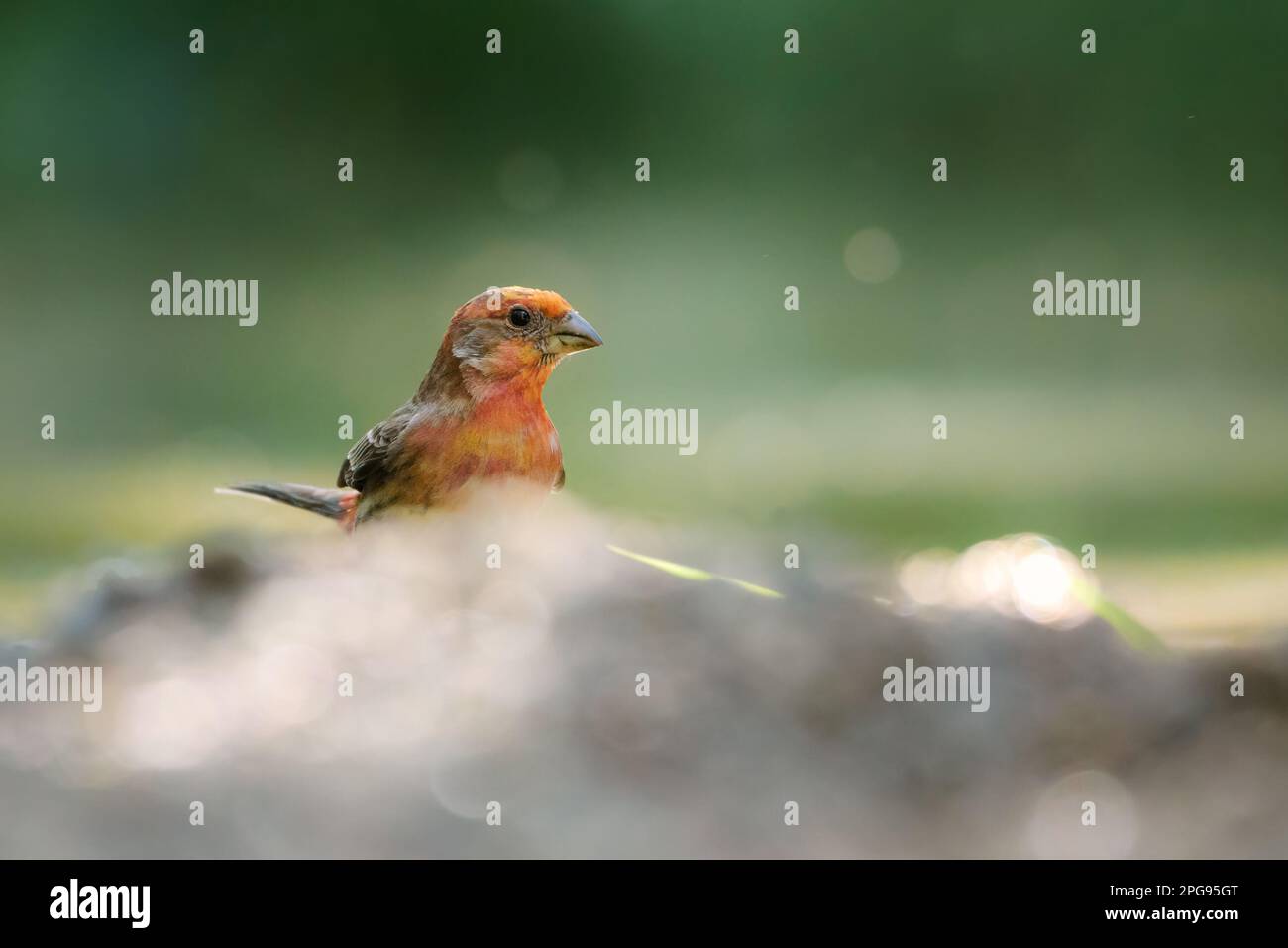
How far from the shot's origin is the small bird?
245 cm

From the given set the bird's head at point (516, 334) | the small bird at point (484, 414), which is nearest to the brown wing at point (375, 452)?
the small bird at point (484, 414)

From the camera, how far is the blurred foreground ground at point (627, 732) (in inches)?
70.8

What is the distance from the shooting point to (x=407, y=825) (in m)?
1.79

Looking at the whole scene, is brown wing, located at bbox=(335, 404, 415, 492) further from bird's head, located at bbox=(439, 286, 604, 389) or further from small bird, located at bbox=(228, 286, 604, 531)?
bird's head, located at bbox=(439, 286, 604, 389)

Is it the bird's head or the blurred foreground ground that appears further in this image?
the bird's head

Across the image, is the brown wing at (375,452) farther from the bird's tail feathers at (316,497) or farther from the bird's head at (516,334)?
the bird's head at (516,334)

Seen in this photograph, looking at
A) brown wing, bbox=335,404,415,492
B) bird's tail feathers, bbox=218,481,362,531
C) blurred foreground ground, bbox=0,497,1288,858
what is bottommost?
blurred foreground ground, bbox=0,497,1288,858

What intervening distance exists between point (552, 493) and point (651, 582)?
0.49m

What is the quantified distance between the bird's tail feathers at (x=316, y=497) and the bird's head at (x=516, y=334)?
1.39ft

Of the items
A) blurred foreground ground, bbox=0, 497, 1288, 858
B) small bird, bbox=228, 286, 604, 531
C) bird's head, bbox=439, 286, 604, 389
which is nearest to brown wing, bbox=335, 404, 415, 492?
small bird, bbox=228, 286, 604, 531

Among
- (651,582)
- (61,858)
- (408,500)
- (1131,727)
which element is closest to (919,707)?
(1131,727)

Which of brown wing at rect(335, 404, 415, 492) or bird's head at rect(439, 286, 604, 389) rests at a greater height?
bird's head at rect(439, 286, 604, 389)

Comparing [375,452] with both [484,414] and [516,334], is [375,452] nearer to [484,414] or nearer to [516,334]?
[484,414]

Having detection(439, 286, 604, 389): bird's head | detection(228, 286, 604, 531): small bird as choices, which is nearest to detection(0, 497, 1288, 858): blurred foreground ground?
detection(228, 286, 604, 531): small bird
